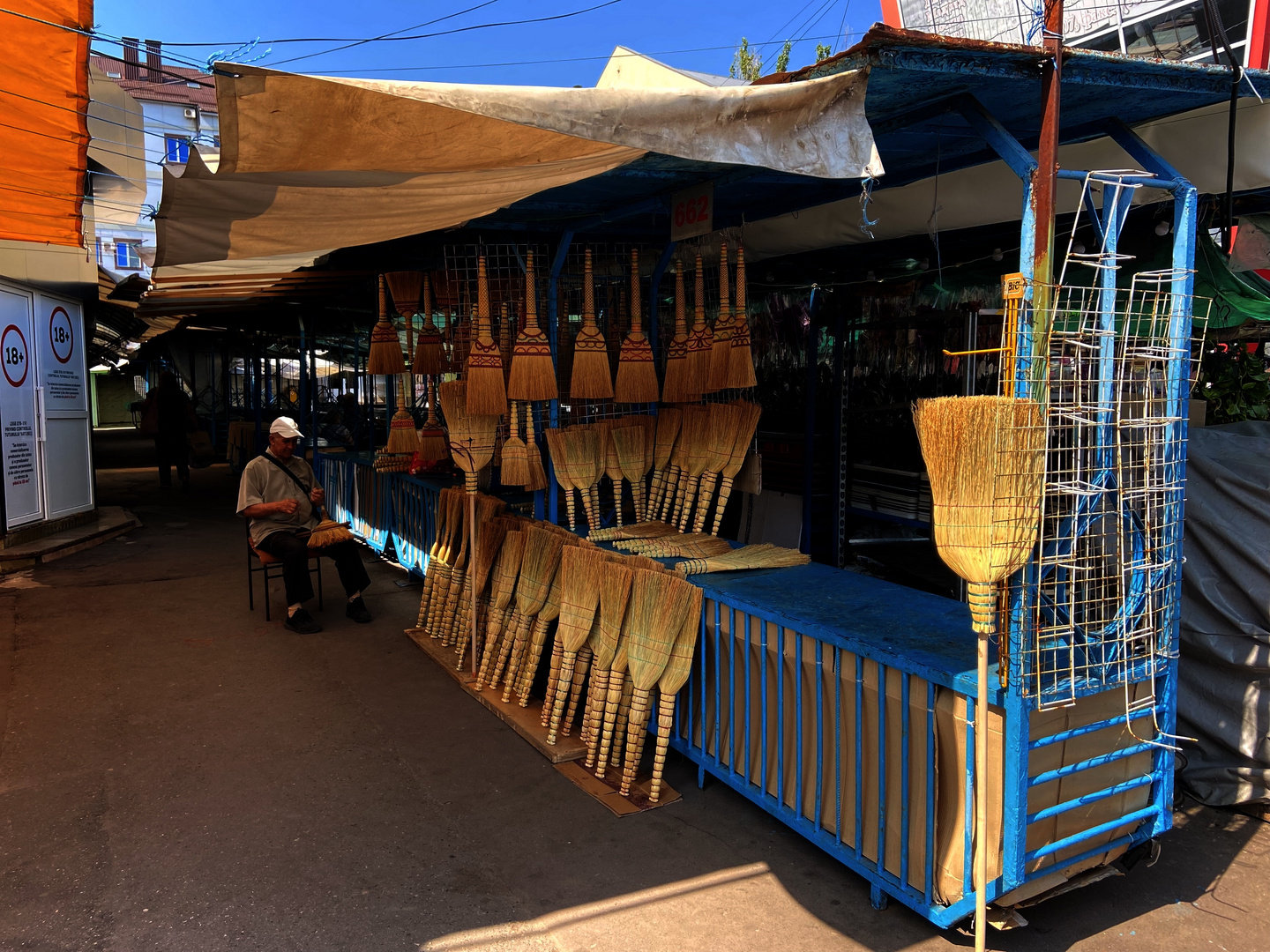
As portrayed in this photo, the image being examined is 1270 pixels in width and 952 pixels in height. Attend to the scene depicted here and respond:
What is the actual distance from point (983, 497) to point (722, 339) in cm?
231

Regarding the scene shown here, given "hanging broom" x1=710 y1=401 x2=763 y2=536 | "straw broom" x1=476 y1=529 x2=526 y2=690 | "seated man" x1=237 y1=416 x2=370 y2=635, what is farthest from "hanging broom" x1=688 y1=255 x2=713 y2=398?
"seated man" x1=237 y1=416 x2=370 y2=635

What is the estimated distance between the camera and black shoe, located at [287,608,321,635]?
5980 mm

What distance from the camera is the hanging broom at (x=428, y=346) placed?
6.11m

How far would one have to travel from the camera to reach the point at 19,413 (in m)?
7.99

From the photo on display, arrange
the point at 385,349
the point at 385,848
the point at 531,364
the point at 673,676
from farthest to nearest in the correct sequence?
1. the point at 385,349
2. the point at 531,364
3. the point at 673,676
4. the point at 385,848

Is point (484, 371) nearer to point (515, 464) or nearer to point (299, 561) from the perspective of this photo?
point (515, 464)

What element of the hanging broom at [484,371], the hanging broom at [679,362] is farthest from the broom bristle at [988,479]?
the hanging broom at [484,371]

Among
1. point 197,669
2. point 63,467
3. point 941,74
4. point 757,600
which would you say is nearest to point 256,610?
point 197,669

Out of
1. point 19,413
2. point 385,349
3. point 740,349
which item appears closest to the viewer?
point 740,349

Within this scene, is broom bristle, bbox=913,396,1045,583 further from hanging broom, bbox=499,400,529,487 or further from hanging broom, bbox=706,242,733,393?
hanging broom, bbox=499,400,529,487

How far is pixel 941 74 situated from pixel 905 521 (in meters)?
3.61

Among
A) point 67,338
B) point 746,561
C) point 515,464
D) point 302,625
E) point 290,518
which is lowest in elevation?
point 302,625

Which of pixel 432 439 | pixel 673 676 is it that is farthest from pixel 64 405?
pixel 673 676

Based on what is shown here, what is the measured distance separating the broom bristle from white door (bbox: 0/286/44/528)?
8.51 m
